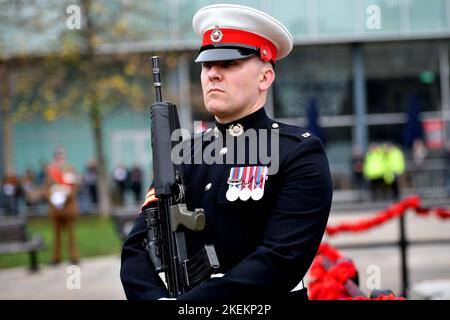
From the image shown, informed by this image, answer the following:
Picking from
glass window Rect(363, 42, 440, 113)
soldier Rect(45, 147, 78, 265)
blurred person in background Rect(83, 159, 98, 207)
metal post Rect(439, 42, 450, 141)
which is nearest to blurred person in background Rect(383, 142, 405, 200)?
glass window Rect(363, 42, 440, 113)

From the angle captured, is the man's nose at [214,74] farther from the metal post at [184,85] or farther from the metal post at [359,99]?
the metal post at [359,99]

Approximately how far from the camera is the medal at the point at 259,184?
7.82 feet

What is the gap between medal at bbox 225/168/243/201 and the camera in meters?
2.43

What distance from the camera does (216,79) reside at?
243 centimetres

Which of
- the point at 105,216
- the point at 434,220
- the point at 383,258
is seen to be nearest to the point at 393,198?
the point at 434,220

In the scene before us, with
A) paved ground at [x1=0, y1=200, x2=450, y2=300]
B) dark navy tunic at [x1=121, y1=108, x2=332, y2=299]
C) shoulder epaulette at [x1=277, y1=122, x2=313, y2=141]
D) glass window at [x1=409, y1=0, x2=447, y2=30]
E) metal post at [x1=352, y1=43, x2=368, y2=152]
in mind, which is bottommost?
paved ground at [x1=0, y1=200, x2=450, y2=300]

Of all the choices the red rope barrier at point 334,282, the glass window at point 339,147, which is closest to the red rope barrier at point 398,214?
the red rope barrier at point 334,282

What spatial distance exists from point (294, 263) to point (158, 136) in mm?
604

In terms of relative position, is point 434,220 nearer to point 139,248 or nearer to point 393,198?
point 393,198

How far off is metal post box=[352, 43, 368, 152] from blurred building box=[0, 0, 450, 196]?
33 millimetres

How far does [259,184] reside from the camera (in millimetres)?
2398

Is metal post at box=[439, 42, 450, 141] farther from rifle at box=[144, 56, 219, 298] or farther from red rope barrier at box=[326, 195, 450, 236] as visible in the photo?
rifle at box=[144, 56, 219, 298]
